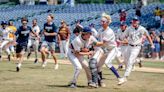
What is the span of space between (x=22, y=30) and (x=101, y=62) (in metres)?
6.57

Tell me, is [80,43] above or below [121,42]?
above

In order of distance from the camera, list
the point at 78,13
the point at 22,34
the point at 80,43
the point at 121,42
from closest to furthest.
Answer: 1. the point at 80,43
2. the point at 121,42
3. the point at 22,34
4. the point at 78,13

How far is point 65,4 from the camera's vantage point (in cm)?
4969

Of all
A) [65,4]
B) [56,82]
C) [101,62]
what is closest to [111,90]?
[101,62]

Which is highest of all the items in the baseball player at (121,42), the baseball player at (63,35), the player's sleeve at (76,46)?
Result: the player's sleeve at (76,46)

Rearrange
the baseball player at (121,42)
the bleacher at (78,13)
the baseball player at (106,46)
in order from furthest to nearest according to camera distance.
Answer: the bleacher at (78,13) → the baseball player at (121,42) → the baseball player at (106,46)

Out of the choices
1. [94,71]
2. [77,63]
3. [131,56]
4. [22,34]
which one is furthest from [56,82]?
[22,34]

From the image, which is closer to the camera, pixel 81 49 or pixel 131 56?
pixel 81 49

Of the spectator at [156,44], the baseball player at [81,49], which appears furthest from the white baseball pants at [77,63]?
the spectator at [156,44]

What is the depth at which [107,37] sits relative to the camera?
14047mm

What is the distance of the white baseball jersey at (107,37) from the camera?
46.0 feet

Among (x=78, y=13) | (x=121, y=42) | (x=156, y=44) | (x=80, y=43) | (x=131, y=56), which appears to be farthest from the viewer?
(x=78, y=13)

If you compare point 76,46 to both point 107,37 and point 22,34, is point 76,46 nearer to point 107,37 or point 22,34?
point 107,37

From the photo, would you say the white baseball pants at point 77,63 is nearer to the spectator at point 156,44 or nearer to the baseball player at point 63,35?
the baseball player at point 63,35
